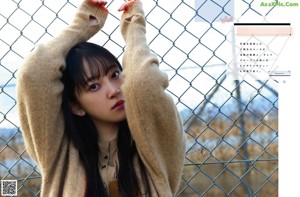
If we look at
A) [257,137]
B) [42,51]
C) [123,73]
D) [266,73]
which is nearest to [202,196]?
[257,137]

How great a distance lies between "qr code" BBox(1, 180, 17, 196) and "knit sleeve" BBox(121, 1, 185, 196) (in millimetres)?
554

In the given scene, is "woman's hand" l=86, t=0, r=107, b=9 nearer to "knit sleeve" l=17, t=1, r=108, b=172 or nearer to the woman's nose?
"knit sleeve" l=17, t=1, r=108, b=172

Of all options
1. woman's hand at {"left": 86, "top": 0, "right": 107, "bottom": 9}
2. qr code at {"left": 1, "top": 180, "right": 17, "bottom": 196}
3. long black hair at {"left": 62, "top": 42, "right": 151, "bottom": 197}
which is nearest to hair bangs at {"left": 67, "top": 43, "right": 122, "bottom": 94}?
long black hair at {"left": 62, "top": 42, "right": 151, "bottom": 197}

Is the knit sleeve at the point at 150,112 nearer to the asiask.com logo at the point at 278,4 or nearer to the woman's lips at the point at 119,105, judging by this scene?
the woman's lips at the point at 119,105

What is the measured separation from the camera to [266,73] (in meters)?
1.64

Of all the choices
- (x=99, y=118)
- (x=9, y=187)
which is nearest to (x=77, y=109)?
(x=99, y=118)

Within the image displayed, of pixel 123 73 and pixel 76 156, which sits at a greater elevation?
pixel 123 73

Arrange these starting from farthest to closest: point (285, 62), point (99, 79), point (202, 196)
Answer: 1. point (202, 196)
2. point (285, 62)
3. point (99, 79)

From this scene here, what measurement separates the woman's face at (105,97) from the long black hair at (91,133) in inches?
0.6

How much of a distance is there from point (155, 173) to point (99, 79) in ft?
0.90

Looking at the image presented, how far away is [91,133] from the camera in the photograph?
Answer: 132 cm

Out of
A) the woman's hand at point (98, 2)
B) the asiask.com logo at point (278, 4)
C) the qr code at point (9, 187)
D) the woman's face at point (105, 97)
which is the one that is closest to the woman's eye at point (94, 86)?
the woman's face at point (105, 97)

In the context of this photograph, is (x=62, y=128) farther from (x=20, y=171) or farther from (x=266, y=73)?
(x=266, y=73)

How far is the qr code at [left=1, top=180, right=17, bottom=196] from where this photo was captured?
1642 mm
